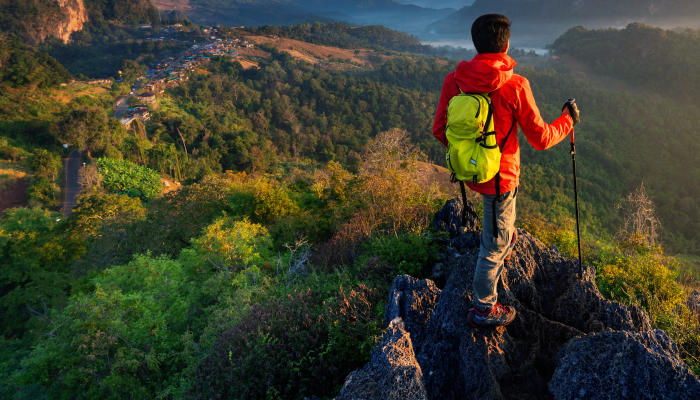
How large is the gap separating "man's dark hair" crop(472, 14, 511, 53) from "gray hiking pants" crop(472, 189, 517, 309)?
3.70 ft

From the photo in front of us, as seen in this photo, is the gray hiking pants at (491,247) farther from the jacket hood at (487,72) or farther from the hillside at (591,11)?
the hillside at (591,11)

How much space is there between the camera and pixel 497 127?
2441 mm

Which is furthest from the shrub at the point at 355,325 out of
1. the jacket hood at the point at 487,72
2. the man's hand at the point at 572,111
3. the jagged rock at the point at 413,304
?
the man's hand at the point at 572,111

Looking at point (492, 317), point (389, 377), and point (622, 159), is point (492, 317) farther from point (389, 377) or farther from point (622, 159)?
point (622, 159)

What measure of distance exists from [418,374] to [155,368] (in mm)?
5364

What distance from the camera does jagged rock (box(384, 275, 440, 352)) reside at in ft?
10.4

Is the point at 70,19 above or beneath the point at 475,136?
above

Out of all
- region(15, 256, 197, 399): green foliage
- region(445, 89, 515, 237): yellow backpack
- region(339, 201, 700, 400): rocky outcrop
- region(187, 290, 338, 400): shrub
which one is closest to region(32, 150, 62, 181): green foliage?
region(15, 256, 197, 399): green foliage

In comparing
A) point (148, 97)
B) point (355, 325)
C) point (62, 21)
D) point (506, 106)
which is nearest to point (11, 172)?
point (148, 97)

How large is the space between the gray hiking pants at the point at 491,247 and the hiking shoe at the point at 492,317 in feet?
0.20

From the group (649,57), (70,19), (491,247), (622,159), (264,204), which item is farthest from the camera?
(70,19)

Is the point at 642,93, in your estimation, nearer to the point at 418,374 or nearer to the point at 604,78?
Result: the point at 604,78

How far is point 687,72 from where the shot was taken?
6138 centimetres

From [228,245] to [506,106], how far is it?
25.8 feet
